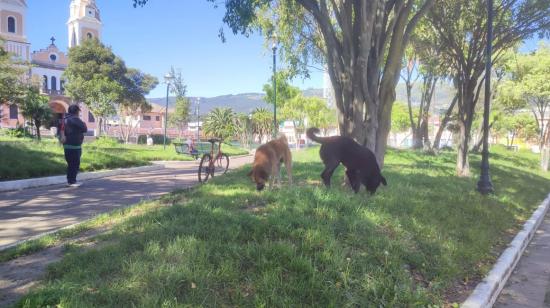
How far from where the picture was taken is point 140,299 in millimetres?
3057

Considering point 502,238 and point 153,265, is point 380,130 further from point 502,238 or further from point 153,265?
point 153,265

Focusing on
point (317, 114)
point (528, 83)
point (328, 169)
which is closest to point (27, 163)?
point (328, 169)

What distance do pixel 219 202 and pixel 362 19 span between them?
514 cm

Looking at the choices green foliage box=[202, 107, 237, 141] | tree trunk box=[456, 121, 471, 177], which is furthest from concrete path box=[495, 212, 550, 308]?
green foliage box=[202, 107, 237, 141]

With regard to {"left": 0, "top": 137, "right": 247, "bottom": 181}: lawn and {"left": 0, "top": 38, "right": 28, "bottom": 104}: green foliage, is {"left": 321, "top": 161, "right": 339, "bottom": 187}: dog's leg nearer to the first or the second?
{"left": 0, "top": 137, "right": 247, "bottom": 181}: lawn

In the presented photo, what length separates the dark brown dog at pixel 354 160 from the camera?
7.37 meters

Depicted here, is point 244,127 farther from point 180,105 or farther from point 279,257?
point 279,257

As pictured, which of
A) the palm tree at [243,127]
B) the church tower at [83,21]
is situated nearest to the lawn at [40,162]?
the palm tree at [243,127]

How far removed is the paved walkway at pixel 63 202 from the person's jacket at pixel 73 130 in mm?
1110

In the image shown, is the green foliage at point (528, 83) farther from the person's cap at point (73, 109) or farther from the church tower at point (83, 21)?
the church tower at point (83, 21)

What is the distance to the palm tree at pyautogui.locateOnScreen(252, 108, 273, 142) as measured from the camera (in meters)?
64.1

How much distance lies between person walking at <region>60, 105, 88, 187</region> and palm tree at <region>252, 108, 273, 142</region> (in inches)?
2114

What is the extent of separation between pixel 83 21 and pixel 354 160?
71.1m

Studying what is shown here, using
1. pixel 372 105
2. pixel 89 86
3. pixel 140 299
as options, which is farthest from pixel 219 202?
pixel 89 86
